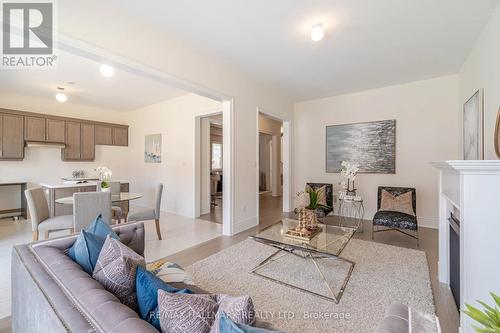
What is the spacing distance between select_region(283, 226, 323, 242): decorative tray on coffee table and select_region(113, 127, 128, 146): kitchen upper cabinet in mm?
5936

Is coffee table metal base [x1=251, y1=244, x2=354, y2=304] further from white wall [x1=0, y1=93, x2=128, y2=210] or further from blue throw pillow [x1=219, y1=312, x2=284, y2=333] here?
white wall [x1=0, y1=93, x2=128, y2=210]

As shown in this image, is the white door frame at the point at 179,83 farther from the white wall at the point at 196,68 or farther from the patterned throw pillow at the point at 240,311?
the patterned throw pillow at the point at 240,311

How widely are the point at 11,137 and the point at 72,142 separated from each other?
106cm

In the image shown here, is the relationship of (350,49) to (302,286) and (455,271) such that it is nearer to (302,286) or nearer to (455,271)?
(455,271)

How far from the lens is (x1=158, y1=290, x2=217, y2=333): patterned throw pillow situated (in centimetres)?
71

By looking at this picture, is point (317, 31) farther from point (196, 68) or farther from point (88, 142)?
point (88, 142)

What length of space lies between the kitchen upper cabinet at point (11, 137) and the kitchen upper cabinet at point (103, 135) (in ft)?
4.71

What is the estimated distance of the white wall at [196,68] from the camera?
2.07 meters

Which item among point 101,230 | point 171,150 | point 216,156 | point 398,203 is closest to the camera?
point 101,230

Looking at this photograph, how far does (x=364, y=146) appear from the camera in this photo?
466 centimetres

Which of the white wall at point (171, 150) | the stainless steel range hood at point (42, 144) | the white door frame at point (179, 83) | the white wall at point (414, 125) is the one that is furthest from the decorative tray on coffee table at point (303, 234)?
the stainless steel range hood at point (42, 144)

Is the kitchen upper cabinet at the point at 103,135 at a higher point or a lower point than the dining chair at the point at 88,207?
higher

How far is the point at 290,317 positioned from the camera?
1.73 m

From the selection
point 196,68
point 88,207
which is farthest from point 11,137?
point 196,68
